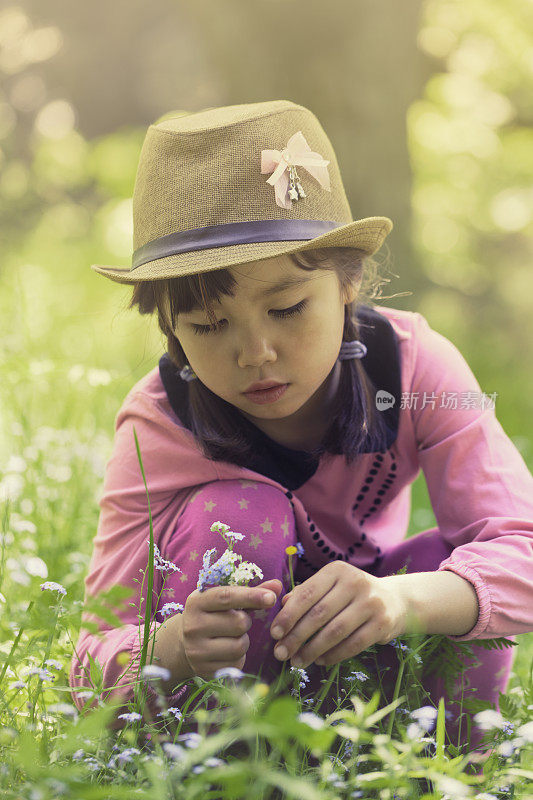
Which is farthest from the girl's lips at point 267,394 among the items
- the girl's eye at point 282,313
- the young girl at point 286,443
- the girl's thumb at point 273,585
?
the girl's thumb at point 273,585

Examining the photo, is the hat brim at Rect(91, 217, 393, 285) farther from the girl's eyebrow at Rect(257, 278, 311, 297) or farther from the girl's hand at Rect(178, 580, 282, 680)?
the girl's hand at Rect(178, 580, 282, 680)

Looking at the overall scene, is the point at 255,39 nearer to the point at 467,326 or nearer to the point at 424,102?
the point at 424,102

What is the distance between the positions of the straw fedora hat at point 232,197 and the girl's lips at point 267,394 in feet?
0.85

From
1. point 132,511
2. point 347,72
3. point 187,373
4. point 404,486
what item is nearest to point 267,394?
point 187,373

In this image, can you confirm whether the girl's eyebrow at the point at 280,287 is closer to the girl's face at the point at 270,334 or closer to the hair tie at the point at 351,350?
the girl's face at the point at 270,334

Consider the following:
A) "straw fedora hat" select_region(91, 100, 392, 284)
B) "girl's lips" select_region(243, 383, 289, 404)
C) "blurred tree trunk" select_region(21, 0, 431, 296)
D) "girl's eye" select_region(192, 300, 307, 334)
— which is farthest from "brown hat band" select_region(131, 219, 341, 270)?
"blurred tree trunk" select_region(21, 0, 431, 296)

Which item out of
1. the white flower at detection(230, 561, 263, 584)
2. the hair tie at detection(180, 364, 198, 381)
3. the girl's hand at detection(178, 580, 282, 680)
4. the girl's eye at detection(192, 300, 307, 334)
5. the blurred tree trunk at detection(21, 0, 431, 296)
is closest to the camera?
the white flower at detection(230, 561, 263, 584)

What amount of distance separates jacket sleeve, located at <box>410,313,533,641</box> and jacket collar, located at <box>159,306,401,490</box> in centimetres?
5

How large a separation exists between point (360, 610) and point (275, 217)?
659mm

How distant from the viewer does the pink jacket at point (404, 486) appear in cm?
146

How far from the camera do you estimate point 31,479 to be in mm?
2123

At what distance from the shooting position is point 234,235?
1.39 meters

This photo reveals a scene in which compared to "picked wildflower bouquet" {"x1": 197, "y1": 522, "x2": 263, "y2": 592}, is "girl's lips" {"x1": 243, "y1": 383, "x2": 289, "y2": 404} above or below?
above

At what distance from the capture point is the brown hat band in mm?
1386
